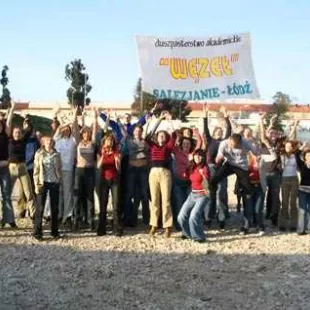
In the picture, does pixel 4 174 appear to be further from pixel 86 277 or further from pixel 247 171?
pixel 247 171

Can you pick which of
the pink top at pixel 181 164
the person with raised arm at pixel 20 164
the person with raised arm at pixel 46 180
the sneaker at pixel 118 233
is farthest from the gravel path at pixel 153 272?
Answer: the pink top at pixel 181 164

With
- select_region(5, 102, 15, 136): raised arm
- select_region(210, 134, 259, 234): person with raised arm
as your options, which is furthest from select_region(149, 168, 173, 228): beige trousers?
select_region(5, 102, 15, 136): raised arm

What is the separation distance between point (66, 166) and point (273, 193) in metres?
3.90

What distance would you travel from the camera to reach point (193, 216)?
9.71 m

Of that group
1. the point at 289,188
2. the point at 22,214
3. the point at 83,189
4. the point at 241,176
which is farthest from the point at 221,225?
the point at 22,214

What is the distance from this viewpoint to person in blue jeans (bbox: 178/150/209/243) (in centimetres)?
972

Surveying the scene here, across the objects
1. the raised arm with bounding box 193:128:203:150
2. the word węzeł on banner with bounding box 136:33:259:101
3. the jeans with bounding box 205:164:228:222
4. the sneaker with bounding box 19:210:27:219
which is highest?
the word węzeł on banner with bounding box 136:33:259:101

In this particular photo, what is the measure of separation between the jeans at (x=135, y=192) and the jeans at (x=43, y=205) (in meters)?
1.34

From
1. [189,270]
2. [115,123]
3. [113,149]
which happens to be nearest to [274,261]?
[189,270]

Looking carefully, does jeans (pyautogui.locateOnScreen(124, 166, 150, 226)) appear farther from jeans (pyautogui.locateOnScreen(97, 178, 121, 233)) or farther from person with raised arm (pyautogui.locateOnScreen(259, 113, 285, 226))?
person with raised arm (pyautogui.locateOnScreen(259, 113, 285, 226))

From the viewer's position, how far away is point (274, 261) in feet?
28.0

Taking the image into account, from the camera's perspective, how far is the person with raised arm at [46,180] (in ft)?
31.5

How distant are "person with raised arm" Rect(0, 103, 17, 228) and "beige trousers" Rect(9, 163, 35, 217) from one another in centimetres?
11

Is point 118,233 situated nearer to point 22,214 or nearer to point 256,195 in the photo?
point 22,214
